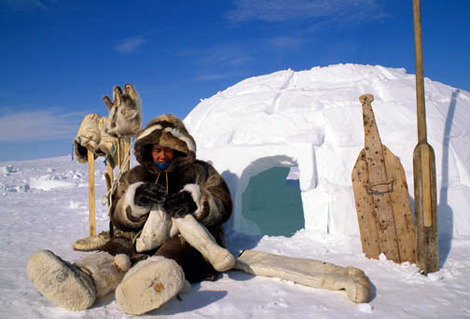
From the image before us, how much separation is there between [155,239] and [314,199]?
1.97 m

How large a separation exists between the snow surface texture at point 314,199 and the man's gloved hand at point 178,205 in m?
0.63

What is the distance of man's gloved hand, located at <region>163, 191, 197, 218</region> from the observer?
9.68 feet

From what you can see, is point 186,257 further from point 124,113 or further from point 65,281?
point 124,113

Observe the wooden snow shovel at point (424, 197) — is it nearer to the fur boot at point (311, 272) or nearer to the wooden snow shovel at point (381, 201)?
the wooden snow shovel at point (381, 201)

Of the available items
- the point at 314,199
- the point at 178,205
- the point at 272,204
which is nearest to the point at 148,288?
the point at 178,205

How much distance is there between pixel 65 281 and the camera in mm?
2236

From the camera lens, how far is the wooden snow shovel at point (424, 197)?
2973 mm

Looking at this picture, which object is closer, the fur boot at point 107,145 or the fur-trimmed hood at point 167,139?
the fur-trimmed hood at point 167,139

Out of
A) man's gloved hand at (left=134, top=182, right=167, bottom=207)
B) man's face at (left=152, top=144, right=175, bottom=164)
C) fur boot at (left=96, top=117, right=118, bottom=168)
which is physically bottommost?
man's gloved hand at (left=134, top=182, right=167, bottom=207)

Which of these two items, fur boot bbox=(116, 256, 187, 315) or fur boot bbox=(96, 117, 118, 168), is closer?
fur boot bbox=(116, 256, 187, 315)

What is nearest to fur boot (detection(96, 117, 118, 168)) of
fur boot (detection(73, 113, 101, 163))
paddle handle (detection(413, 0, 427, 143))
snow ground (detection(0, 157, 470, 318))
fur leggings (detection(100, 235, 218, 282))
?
fur boot (detection(73, 113, 101, 163))

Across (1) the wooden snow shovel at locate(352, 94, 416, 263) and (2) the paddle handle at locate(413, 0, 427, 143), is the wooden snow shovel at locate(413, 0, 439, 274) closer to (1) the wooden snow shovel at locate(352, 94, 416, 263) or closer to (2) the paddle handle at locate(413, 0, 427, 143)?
(2) the paddle handle at locate(413, 0, 427, 143)

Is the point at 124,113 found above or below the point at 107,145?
above

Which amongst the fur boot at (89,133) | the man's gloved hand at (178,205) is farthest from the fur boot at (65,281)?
the fur boot at (89,133)
